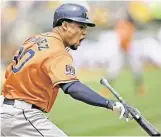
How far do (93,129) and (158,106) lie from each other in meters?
1.22

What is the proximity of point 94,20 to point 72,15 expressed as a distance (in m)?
5.39

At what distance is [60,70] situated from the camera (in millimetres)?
4168

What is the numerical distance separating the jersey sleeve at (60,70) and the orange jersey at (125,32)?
5.58m

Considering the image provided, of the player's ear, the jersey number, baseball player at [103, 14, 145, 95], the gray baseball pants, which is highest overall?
baseball player at [103, 14, 145, 95]

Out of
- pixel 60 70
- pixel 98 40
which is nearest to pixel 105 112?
pixel 98 40

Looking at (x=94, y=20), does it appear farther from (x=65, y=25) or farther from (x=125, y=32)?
(x=65, y=25)

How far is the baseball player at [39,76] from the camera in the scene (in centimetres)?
426

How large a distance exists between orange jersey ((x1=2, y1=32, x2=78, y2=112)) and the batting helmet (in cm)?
16

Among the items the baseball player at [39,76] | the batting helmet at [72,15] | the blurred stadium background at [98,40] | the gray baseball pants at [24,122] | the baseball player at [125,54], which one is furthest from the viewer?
A: the baseball player at [125,54]

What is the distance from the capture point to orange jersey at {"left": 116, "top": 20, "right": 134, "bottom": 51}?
9.76 meters

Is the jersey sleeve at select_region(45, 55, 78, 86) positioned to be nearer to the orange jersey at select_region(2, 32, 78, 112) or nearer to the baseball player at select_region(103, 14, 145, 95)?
the orange jersey at select_region(2, 32, 78, 112)

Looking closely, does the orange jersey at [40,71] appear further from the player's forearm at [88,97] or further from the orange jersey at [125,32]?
the orange jersey at [125,32]

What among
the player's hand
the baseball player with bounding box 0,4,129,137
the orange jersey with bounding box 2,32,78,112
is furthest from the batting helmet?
the player's hand

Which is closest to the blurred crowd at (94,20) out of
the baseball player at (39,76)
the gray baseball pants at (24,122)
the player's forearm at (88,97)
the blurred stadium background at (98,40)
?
the blurred stadium background at (98,40)
